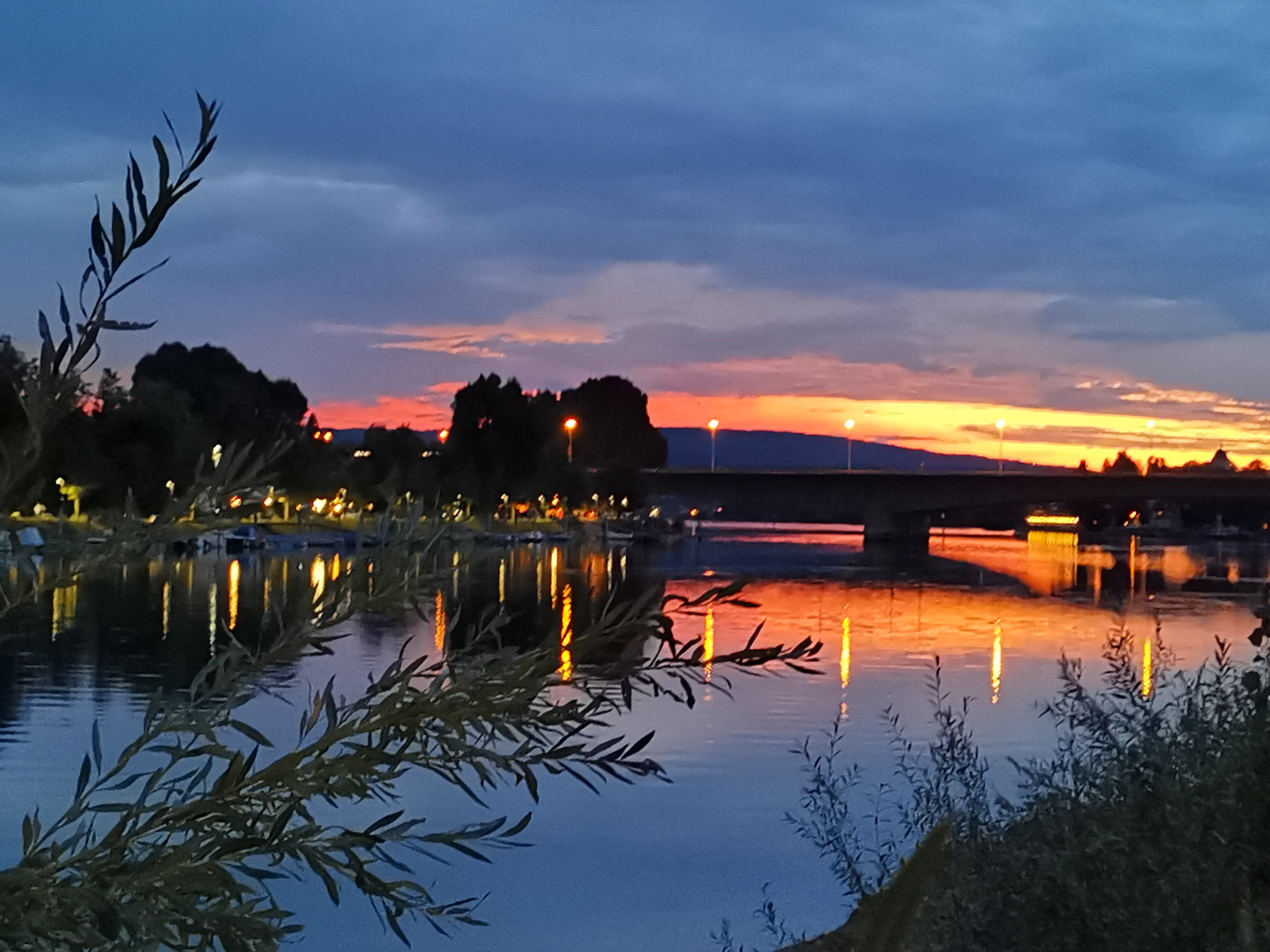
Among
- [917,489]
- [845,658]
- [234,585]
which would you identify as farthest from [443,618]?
[917,489]

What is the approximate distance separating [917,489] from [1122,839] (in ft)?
306

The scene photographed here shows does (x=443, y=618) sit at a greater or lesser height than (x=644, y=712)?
greater

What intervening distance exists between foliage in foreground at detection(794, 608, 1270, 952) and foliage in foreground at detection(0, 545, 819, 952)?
241 centimetres

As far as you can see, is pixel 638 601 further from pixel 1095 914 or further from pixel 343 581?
pixel 1095 914

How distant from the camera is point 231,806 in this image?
2.73 meters

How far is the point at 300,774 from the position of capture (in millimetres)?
2727

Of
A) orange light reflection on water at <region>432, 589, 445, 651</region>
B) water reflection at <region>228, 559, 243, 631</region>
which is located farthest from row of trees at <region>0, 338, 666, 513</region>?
water reflection at <region>228, 559, 243, 631</region>

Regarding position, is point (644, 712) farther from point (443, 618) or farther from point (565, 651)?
point (565, 651)

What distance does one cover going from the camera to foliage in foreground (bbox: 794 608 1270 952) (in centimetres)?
617

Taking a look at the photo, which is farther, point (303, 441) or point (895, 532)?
point (895, 532)

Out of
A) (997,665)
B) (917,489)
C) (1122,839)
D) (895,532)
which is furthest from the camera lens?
(895,532)

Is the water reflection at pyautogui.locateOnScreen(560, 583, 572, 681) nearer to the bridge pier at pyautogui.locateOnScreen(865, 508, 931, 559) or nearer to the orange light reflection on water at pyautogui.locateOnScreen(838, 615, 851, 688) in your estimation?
the orange light reflection on water at pyautogui.locateOnScreen(838, 615, 851, 688)

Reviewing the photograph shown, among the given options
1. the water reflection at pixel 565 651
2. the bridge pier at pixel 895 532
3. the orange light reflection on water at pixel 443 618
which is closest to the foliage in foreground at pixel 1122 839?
the orange light reflection on water at pixel 443 618

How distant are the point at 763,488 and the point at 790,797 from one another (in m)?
83.2
